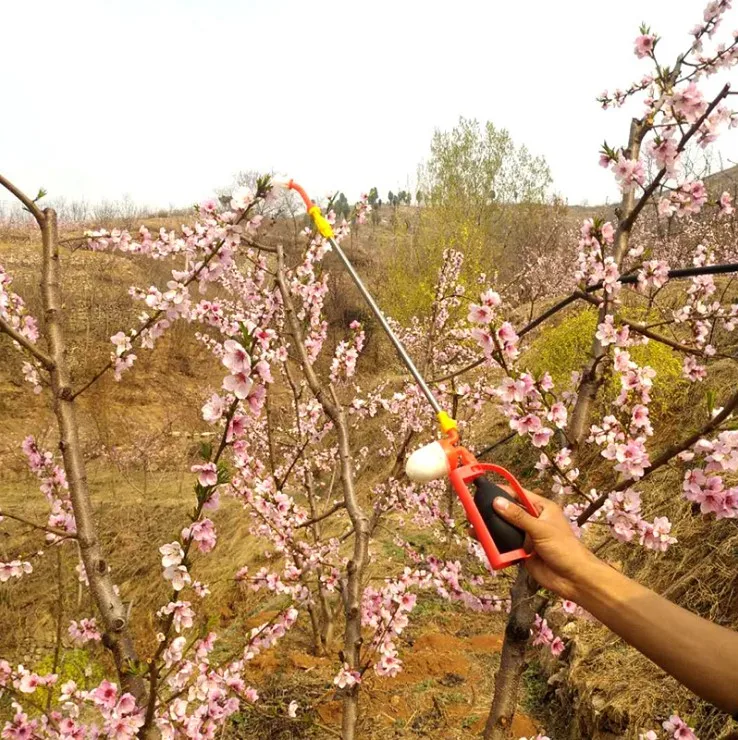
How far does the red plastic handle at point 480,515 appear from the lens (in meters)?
1.30

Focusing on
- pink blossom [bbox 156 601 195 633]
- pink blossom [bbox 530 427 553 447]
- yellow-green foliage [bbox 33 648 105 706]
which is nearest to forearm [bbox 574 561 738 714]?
pink blossom [bbox 530 427 553 447]

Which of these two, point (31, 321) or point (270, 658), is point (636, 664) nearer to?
point (270, 658)

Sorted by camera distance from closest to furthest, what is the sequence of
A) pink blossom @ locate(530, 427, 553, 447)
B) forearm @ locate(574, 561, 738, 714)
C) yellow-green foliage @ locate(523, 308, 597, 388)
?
1. forearm @ locate(574, 561, 738, 714)
2. pink blossom @ locate(530, 427, 553, 447)
3. yellow-green foliage @ locate(523, 308, 597, 388)

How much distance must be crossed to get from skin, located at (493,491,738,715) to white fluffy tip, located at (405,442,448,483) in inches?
6.5

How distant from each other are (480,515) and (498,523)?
2.0 inches

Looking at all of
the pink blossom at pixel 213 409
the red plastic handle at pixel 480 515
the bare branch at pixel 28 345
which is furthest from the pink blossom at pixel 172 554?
the red plastic handle at pixel 480 515

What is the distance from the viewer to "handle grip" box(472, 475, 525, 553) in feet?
4.28

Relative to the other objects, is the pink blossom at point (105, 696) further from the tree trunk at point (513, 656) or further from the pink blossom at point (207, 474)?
the tree trunk at point (513, 656)

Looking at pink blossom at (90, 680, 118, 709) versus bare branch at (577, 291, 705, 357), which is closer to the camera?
pink blossom at (90, 680, 118, 709)

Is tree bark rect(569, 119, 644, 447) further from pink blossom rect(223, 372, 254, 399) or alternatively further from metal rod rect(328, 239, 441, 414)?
pink blossom rect(223, 372, 254, 399)

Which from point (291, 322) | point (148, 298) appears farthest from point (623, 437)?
point (148, 298)

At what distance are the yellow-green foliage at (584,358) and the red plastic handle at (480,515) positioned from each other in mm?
5430

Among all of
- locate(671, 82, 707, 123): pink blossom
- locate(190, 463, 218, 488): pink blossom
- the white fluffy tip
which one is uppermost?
locate(671, 82, 707, 123): pink blossom

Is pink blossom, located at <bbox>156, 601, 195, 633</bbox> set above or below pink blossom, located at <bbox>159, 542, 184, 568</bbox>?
below
